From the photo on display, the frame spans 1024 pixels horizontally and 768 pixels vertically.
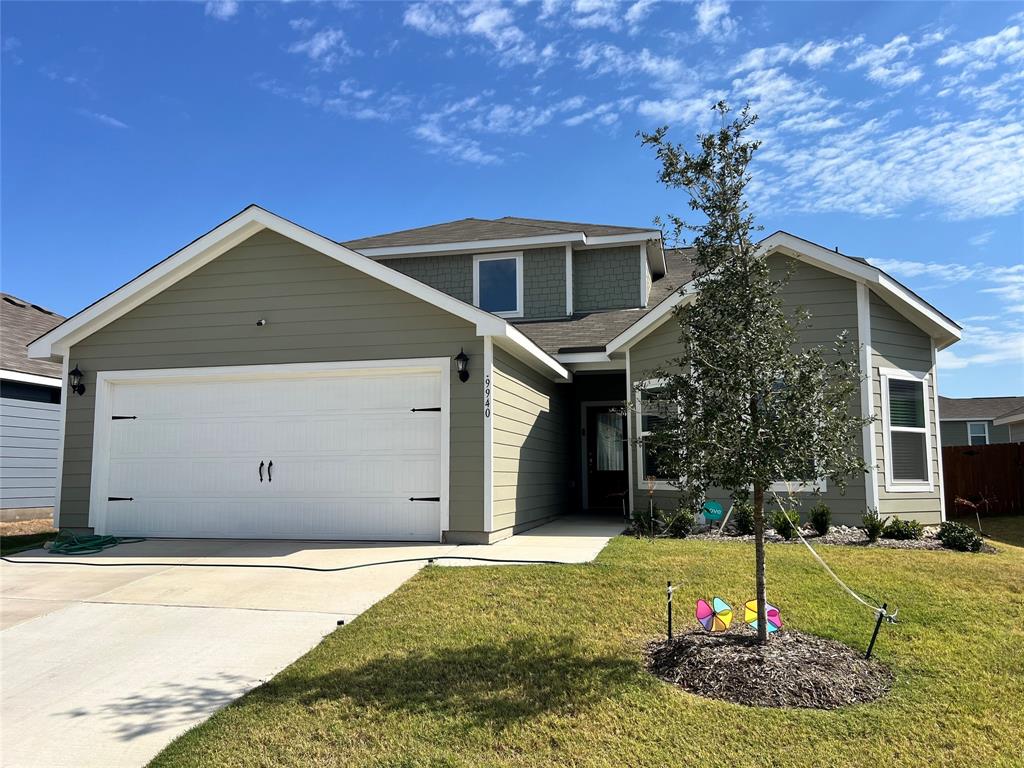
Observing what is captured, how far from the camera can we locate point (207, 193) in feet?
48.9

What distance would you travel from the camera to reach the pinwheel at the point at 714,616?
15.2ft

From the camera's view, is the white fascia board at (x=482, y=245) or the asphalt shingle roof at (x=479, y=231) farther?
the asphalt shingle roof at (x=479, y=231)

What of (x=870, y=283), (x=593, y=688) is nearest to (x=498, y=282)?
(x=870, y=283)

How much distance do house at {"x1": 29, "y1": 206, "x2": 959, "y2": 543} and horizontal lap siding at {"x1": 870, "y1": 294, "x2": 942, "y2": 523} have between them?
30 mm

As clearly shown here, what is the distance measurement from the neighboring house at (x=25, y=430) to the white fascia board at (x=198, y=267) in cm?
373

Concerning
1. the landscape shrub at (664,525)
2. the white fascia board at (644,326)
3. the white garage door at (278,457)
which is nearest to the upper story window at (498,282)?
the white fascia board at (644,326)

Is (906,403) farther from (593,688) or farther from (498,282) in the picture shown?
(593,688)

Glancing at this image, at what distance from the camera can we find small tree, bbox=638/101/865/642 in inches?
164

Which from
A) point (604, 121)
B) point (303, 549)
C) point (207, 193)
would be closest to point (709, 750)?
point (303, 549)

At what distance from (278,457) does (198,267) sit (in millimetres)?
3091

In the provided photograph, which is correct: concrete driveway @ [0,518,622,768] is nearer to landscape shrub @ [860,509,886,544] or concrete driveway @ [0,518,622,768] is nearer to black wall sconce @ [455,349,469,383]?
black wall sconce @ [455,349,469,383]

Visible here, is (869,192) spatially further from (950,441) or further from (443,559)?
(950,441)

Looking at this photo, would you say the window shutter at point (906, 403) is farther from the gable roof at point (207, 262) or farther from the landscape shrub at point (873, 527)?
the gable roof at point (207, 262)

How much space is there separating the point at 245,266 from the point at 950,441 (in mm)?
32501
